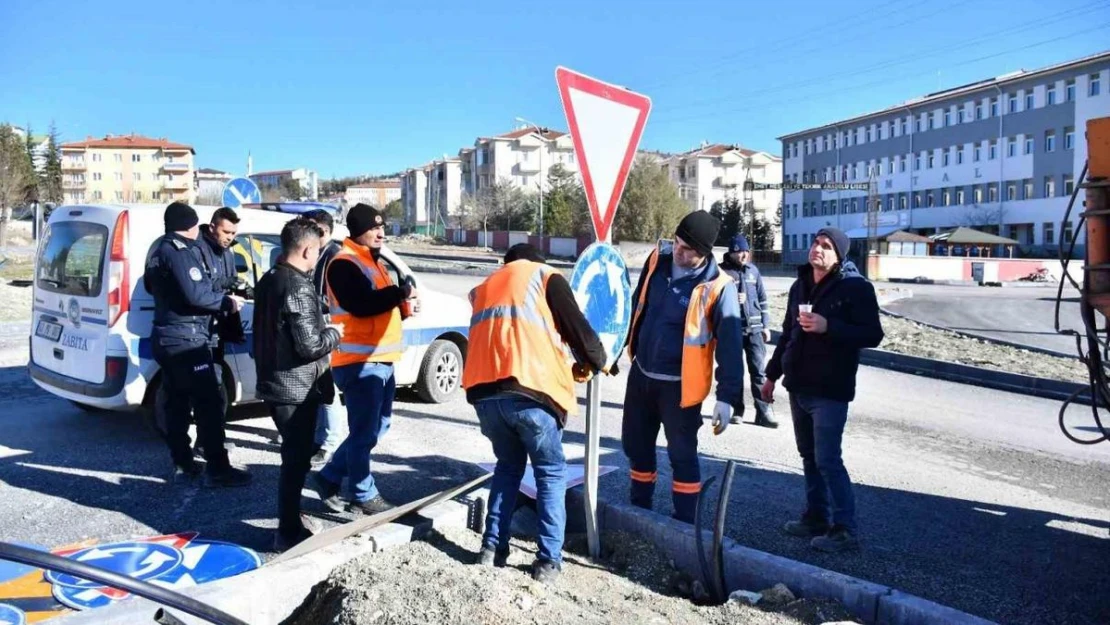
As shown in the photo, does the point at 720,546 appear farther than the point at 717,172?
No

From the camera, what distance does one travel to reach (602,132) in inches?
175

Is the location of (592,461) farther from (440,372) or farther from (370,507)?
(440,372)

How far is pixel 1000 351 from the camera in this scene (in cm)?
1558

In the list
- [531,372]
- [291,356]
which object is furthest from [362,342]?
[531,372]

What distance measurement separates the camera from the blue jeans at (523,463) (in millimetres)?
4262

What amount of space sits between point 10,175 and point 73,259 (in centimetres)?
5704

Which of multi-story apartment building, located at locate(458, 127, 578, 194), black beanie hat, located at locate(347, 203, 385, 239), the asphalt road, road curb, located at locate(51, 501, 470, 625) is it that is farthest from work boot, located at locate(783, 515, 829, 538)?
multi-story apartment building, located at locate(458, 127, 578, 194)

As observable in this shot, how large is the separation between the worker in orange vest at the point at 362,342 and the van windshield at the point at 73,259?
2550mm

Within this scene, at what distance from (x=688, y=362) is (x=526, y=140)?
10424 centimetres

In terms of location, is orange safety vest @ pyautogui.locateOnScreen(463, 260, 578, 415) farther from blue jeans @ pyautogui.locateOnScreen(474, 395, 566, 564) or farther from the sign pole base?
the sign pole base

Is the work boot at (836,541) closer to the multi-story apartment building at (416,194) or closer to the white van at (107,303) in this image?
the white van at (107,303)

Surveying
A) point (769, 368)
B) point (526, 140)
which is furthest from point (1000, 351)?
point (526, 140)

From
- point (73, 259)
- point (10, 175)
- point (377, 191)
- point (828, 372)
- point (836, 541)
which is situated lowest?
point (836, 541)

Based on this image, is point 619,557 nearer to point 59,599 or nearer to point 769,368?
point 769,368
